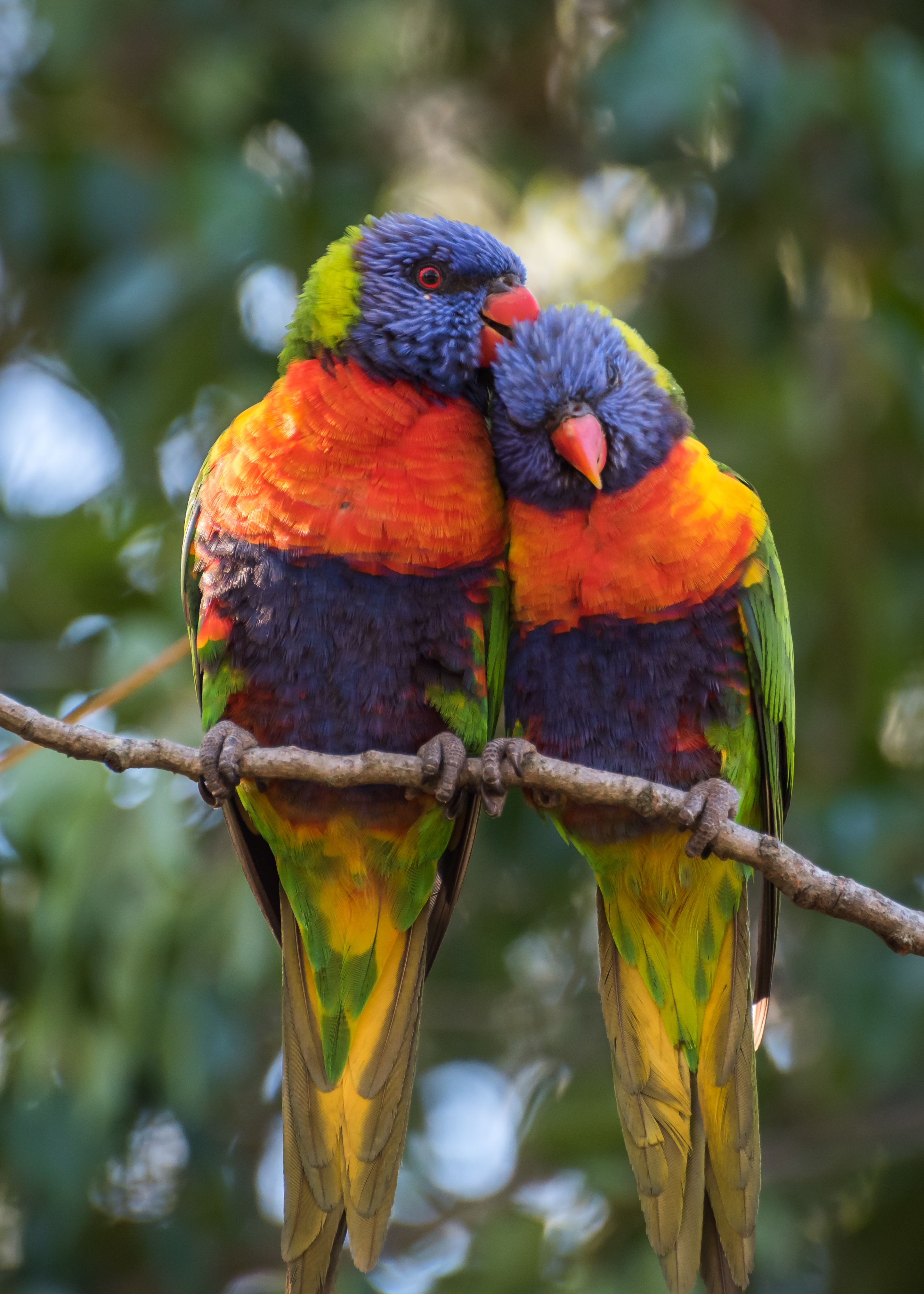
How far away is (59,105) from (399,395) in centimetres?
217

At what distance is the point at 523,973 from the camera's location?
435cm

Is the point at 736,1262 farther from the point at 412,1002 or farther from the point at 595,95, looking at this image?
the point at 595,95

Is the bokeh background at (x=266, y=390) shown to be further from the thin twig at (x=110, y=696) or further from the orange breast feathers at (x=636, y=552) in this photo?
the orange breast feathers at (x=636, y=552)

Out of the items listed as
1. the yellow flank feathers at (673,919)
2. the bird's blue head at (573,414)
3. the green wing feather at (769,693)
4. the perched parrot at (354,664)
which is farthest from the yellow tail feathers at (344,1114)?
the bird's blue head at (573,414)

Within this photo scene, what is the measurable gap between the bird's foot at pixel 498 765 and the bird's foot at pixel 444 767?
0.15 feet

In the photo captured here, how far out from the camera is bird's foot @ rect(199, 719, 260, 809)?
212cm

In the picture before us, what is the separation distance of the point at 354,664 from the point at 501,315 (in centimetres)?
73

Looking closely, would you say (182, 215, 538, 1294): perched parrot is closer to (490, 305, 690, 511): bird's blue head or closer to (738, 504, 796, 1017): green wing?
(490, 305, 690, 511): bird's blue head

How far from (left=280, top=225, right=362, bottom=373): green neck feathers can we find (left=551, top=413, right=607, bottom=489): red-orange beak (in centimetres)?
46

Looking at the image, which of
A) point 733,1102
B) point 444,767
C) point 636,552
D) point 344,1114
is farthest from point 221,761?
point 733,1102

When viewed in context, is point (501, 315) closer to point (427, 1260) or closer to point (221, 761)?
point (221, 761)

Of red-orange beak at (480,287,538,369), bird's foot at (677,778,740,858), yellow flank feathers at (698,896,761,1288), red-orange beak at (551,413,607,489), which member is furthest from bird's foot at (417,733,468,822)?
red-orange beak at (480,287,538,369)

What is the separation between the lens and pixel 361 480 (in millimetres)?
2242

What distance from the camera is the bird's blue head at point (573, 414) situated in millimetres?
2283
